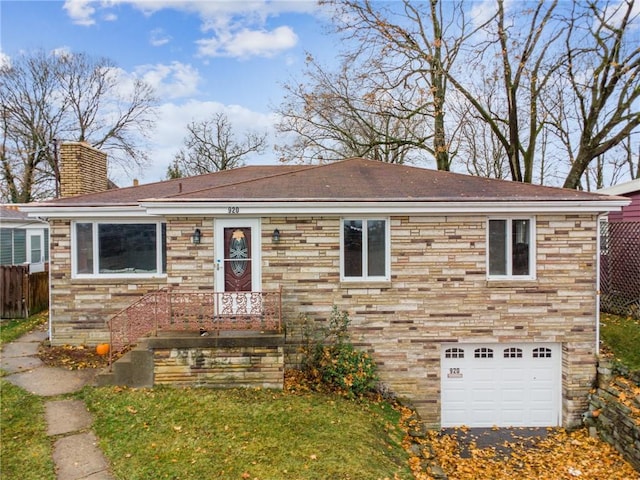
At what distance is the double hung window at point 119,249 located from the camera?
9.87m

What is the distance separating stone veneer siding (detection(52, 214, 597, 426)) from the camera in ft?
27.3

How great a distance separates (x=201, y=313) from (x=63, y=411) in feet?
9.02

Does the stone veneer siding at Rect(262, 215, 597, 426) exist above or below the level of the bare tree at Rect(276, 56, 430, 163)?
below

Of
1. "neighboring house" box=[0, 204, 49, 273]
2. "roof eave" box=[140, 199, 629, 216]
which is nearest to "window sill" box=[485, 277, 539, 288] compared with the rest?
"roof eave" box=[140, 199, 629, 216]

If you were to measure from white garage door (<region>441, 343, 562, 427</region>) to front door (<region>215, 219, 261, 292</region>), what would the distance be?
15.8 ft

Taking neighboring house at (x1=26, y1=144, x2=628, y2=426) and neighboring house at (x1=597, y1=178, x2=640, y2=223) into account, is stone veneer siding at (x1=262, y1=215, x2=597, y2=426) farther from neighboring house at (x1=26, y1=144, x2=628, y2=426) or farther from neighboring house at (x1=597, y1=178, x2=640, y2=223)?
neighboring house at (x1=597, y1=178, x2=640, y2=223)

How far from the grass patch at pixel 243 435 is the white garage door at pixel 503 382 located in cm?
212

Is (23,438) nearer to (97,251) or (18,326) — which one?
(97,251)

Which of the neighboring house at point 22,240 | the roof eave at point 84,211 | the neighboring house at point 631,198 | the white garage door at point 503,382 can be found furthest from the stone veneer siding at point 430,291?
the neighboring house at point 22,240

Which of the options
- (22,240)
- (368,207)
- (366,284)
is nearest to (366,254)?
(366,284)

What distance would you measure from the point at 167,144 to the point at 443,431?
30.9m

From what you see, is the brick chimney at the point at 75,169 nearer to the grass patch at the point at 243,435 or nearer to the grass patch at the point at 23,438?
the grass patch at the point at 23,438

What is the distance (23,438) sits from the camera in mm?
5691

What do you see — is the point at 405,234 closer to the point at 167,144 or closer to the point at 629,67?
the point at 629,67
